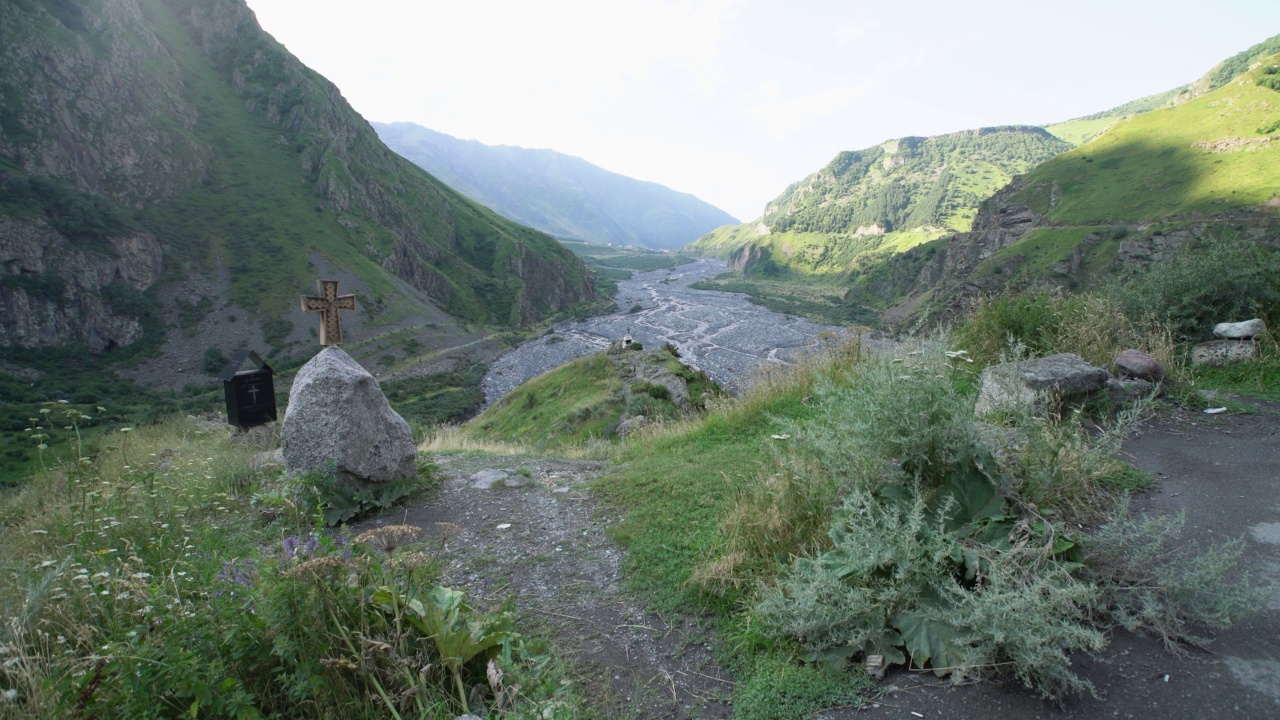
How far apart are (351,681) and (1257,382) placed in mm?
12541

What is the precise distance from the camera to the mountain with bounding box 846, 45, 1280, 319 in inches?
2950

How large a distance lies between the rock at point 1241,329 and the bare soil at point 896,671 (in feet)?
8.09

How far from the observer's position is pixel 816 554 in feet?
15.4

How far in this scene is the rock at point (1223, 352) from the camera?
938 centimetres

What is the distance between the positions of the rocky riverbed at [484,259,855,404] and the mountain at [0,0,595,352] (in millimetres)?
25017

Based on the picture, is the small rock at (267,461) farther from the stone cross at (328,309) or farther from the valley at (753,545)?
the stone cross at (328,309)

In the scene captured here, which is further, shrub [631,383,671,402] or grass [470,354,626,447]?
grass [470,354,626,447]

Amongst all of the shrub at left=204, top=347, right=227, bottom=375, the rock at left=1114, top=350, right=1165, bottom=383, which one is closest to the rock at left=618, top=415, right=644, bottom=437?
the rock at left=1114, top=350, right=1165, bottom=383

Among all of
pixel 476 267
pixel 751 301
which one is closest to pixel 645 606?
pixel 751 301

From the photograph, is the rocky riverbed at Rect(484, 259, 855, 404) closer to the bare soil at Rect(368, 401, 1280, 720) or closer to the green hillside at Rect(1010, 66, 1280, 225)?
the bare soil at Rect(368, 401, 1280, 720)

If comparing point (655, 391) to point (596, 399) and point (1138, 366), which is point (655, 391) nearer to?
point (596, 399)

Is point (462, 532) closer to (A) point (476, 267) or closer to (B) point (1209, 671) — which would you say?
(B) point (1209, 671)

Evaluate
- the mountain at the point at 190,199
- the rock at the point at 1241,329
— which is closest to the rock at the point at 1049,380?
the rock at the point at 1241,329

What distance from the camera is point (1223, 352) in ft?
31.3
